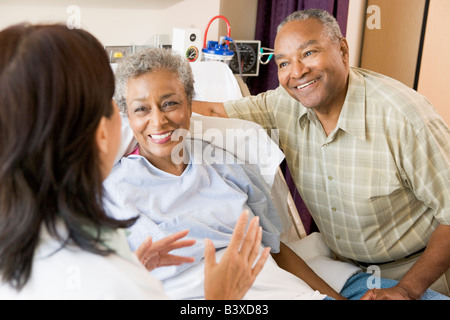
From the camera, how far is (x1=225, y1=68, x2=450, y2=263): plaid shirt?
153 cm

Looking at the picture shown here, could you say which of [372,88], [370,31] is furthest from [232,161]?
[370,31]

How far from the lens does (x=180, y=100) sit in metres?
1.56

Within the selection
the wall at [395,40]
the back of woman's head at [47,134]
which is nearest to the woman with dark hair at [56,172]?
the back of woman's head at [47,134]

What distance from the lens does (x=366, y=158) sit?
64.6 inches

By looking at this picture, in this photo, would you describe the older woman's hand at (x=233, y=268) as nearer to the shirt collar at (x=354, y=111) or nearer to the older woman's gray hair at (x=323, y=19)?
the shirt collar at (x=354, y=111)

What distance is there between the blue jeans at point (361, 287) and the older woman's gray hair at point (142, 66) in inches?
34.3

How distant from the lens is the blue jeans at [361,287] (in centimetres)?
158


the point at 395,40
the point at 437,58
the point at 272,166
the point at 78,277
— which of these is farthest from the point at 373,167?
the point at 437,58

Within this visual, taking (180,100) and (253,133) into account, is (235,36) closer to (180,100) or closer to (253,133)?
(253,133)

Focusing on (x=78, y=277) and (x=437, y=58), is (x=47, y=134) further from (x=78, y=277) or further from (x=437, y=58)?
(x=437, y=58)

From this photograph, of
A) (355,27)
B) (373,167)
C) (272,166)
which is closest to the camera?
(373,167)

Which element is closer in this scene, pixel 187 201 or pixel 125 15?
pixel 187 201

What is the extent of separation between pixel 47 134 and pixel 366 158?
1.15 metres
